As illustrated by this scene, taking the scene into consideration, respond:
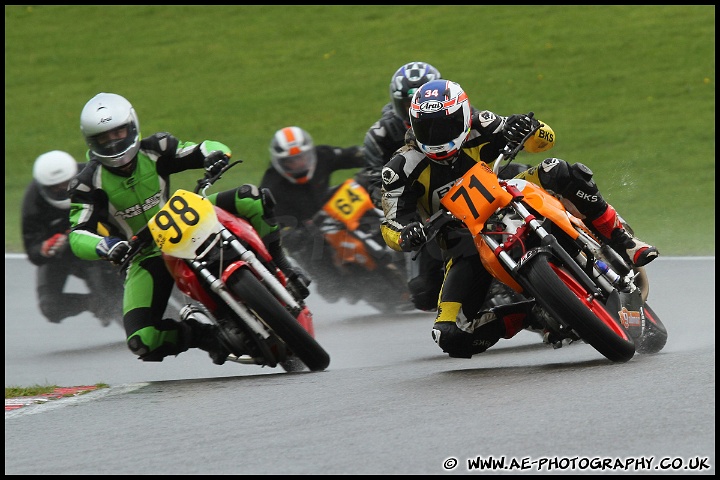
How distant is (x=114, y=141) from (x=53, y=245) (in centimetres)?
290

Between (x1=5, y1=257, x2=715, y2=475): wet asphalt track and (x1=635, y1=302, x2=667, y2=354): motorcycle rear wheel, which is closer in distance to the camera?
(x1=5, y1=257, x2=715, y2=475): wet asphalt track

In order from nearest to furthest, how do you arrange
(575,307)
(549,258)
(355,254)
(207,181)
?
1. (575,307)
2. (549,258)
3. (207,181)
4. (355,254)

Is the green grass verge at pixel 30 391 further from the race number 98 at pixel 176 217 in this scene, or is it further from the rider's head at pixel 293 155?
the rider's head at pixel 293 155

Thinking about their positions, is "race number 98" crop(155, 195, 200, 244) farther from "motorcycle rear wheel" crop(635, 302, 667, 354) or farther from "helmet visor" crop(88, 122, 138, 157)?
"motorcycle rear wheel" crop(635, 302, 667, 354)

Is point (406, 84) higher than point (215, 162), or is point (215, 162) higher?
point (406, 84)

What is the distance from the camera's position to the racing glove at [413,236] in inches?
249

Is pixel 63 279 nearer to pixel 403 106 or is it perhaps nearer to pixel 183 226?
pixel 403 106

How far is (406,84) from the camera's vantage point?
8.88m

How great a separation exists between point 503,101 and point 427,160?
39.2ft

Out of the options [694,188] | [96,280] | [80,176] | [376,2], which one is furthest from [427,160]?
[376,2]

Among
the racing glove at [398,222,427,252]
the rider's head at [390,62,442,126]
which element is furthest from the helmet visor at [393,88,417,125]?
the racing glove at [398,222,427,252]

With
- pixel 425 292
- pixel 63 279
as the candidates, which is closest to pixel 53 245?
pixel 63 279

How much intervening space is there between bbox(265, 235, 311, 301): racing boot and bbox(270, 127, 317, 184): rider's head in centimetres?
268

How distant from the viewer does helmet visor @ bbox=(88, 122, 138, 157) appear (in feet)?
24.7
